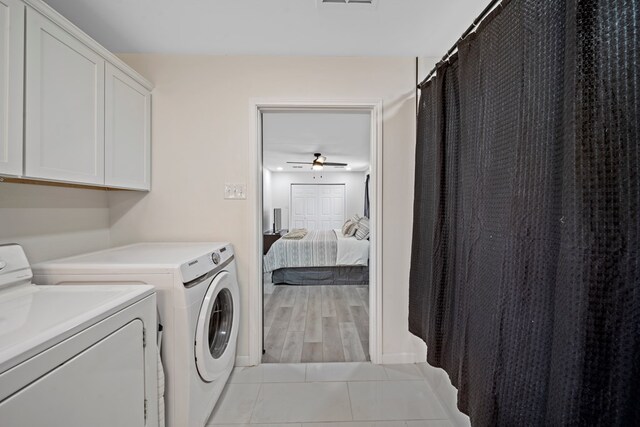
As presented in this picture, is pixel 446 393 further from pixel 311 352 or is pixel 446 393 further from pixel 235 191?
pixel 235 191

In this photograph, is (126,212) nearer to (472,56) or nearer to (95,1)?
(95,1)

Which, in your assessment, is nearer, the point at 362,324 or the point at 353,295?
the point at 362,324

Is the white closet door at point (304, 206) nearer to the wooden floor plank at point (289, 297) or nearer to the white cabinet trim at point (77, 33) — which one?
the wooden floor plank at point (289, 297)

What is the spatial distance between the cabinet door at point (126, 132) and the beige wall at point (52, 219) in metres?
0.34

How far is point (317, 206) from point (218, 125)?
578cm

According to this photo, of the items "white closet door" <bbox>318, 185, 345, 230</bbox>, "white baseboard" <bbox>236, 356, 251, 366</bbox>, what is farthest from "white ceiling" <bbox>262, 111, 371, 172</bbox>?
"white baseboard" <bbox>236, 356, 251, 366</bbox>

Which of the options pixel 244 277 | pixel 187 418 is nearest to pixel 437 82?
pixel 244 277

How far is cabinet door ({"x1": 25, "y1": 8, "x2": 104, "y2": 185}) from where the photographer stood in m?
1.05

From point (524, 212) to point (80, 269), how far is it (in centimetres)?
176

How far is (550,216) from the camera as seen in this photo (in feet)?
2.32

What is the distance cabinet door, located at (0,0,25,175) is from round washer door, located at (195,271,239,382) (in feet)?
3.12

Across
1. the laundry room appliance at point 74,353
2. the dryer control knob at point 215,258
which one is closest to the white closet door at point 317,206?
the dryer control knob at point 215,258

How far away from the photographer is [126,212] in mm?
1836

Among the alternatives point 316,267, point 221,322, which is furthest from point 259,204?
point 316,267
